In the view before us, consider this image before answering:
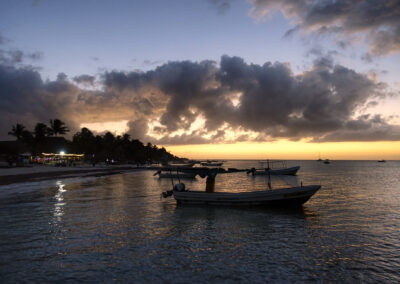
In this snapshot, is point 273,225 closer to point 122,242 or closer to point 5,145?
point 122,242

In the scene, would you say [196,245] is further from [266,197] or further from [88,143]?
[88,143]

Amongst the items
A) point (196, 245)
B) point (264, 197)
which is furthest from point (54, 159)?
point (196, 245)

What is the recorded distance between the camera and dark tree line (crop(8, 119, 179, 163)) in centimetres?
10106

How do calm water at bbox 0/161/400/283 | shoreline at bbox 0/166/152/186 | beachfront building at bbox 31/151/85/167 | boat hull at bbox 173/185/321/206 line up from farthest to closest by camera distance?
1. beachfront building at bbox 31/151/85/167
2. shoreline at bbox 0/166/152/186
3. boat hull at bbox 173/185/321/206
4. calm water at bbox 0/161/400/283

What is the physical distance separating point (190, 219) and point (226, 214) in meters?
3.41

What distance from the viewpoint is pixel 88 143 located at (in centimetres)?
12519

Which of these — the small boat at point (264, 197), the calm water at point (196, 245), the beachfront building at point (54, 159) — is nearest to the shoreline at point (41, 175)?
the beachfront building at point (54, 159)

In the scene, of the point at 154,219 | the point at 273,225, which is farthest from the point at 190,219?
the point at 273,225

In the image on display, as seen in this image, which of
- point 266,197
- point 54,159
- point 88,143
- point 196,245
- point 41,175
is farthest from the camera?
point 88,143

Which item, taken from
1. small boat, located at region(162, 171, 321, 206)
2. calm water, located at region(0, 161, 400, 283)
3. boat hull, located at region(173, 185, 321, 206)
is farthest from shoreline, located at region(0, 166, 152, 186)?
boat hull, located at region(173, 185, 321, 206)

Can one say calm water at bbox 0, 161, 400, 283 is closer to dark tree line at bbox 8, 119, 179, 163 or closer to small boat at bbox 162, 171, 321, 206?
small boat at bbox 162, 171, 321, 206

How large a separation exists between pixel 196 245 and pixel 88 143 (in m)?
122

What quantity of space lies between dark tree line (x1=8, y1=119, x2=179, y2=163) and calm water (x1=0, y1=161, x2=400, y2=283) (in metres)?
88.3

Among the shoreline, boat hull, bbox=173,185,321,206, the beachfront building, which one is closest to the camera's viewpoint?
boat hull, bbox=173,185,321,206
